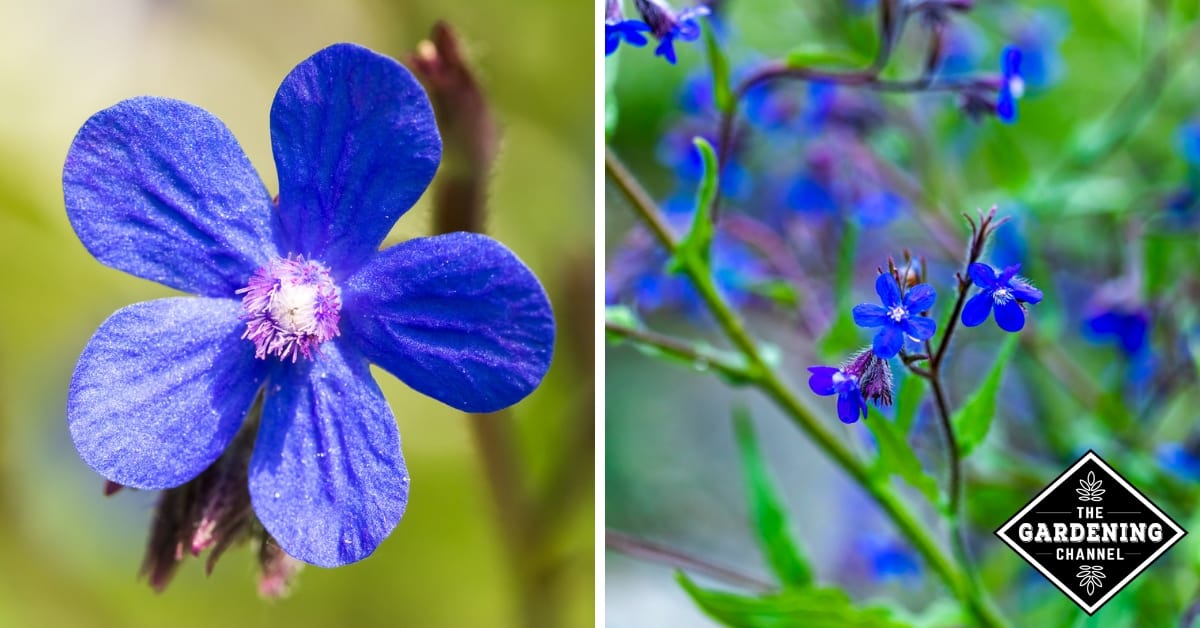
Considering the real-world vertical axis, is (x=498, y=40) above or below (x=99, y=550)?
above

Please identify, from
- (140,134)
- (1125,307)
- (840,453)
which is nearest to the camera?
(140,134)

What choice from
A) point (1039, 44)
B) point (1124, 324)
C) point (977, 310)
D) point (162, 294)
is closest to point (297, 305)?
point (977, 310)

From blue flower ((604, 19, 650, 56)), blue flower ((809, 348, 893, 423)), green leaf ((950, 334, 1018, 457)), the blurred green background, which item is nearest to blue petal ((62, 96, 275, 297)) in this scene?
blue flower ((604, 19, 650, 56))

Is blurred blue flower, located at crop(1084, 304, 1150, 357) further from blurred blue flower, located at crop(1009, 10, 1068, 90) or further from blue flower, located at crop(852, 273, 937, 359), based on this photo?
blue flower, located at crop(852, 273, 937, 359)

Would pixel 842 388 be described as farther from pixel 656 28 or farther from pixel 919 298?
pixel 656 28

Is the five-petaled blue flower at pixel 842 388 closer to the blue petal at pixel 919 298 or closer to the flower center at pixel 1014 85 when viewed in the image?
the blue petal at pixel 919 298

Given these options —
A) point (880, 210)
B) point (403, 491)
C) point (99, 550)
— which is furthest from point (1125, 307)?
point (99, 550)

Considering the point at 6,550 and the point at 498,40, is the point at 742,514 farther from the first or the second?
the point at 6,550

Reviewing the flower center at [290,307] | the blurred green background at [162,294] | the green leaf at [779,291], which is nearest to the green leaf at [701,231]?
the green leaf at [779,291]
